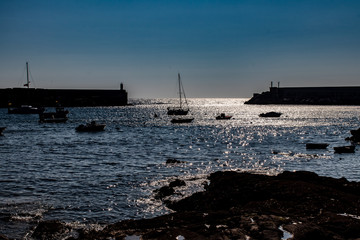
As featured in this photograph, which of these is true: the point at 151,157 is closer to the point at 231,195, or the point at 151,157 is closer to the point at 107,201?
the point at 107,201

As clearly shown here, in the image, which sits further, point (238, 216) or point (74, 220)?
point (74, 220)

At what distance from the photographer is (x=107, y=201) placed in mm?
21281

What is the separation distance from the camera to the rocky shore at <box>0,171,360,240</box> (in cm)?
1270

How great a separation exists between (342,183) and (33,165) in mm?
28177

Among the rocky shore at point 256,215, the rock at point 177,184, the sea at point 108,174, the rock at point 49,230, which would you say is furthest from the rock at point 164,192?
the rock at point 49,230

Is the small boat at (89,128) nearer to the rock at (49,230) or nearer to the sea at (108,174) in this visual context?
the sea at (108,174)

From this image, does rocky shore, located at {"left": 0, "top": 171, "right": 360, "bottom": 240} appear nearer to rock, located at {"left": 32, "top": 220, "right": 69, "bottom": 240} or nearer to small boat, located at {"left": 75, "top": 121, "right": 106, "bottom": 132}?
rock, located at {"left": 32, "top": 220, "right": 69, "bottom": 240}

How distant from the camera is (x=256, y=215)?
570 inches

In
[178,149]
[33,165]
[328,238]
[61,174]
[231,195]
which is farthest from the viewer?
[178,149]

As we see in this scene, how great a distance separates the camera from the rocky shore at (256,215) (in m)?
12.7

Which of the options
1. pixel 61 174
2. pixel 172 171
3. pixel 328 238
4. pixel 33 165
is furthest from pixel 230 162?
pixel 328 238

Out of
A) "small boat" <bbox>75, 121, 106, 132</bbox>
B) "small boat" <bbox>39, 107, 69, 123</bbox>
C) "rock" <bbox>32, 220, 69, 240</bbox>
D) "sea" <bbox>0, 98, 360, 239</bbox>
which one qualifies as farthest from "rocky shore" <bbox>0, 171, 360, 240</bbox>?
"small boat" <bbox>39, 107, 69, 123</bbox>

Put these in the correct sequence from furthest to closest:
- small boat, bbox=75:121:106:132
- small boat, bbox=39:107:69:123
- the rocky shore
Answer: small boat, bbox=39:107:69:123 < small boat, bbox=75:121:106:132 < the rocky shore

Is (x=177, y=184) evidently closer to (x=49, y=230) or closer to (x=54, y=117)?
(x=49, y=230)
